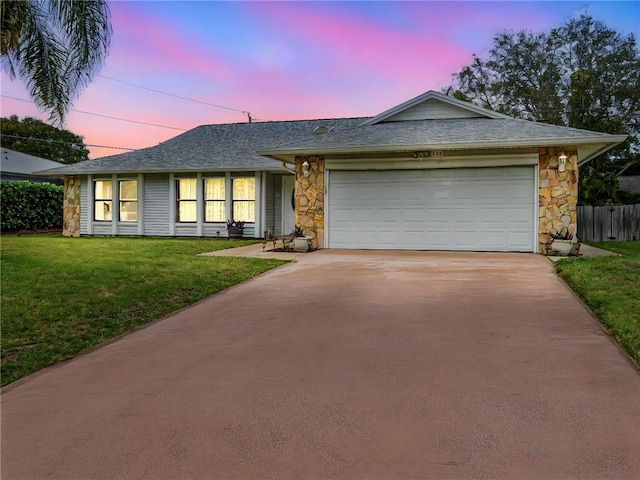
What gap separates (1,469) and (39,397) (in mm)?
1062

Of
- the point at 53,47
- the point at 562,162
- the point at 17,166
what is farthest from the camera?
the point at 17,166

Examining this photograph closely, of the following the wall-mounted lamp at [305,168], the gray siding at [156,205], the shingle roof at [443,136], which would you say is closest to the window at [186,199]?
the gray siding at [156,205]

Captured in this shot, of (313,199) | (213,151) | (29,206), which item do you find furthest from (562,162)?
(29,206)

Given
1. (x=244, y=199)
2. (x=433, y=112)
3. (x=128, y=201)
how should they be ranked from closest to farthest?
(x=433, y=112), (x=244, y=199), (x=128, y=201)

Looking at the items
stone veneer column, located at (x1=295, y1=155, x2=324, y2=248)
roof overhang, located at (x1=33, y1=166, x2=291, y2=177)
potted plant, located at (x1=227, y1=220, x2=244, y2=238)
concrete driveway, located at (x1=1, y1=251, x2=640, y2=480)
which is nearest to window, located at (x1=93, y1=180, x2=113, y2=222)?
roof overhang, located at (x1=33, y1=166, x2=291, y2=177)

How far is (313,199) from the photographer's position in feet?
43.4

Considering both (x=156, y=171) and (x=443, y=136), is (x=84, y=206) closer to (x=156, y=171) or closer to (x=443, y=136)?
(x=156, y=171)

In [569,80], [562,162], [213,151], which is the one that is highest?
[569,80]

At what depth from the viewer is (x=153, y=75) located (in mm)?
21062

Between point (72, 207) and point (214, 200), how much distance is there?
6.11 metres

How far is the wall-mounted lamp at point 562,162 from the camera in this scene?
1138 centimetres

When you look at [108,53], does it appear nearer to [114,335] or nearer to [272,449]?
[114,335]

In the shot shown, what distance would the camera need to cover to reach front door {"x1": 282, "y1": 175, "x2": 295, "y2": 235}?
60.1 ft

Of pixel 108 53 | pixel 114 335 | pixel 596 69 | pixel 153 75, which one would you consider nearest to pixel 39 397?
pixel 114 335
